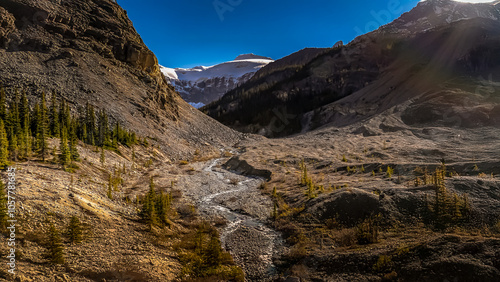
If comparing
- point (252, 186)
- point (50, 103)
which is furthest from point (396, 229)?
point (50, 103)

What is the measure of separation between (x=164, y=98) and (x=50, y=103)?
25.3 metres

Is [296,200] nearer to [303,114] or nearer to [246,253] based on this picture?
[246,253]

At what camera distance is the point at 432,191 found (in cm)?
1494

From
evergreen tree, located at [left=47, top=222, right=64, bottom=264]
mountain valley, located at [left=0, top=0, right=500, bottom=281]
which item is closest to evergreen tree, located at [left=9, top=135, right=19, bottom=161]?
mountain valley, located at [left=0, top=0, right=500, bottom=281]

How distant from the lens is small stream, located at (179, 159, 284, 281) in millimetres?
12417

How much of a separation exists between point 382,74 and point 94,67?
92.7 meters

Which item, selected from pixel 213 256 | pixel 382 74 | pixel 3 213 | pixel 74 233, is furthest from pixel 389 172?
pixel 382 74

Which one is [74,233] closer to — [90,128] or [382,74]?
[90,128]

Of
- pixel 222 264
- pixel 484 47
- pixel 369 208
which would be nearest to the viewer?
pixel 222 264

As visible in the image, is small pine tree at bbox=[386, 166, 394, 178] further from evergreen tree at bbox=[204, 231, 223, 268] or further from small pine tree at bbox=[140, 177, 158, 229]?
small pine tree at bbox=[140, 177, 158, 229]

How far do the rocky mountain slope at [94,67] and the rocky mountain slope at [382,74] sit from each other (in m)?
45.4

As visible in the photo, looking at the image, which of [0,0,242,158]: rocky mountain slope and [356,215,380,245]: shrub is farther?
[0,0,242,158]: rocky mountain slope

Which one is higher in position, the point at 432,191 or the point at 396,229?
the point at 432,191

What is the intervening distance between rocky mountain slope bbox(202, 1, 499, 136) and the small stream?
171 feet
